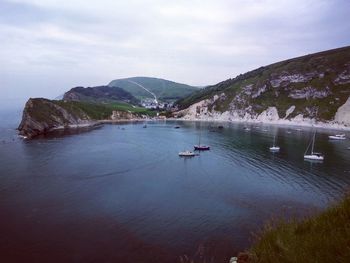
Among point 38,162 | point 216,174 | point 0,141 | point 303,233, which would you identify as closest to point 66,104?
point 0,141

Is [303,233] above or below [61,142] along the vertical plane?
above

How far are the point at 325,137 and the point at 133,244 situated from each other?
4794 inches

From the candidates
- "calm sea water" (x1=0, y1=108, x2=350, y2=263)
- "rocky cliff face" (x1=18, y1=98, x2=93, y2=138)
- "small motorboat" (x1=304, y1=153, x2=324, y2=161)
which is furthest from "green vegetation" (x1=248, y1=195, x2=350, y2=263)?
"rocky cliff face" (x1=18, y1=98, x2=93, y2=138)

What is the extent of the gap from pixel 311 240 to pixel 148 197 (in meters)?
47.9

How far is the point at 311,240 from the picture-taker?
10898 millimetres

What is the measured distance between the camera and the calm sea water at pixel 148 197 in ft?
123

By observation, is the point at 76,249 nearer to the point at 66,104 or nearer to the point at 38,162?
the point at 38,162

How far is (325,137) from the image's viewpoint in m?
138

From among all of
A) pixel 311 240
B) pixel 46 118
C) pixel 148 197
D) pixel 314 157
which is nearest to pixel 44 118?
pixel 46 118

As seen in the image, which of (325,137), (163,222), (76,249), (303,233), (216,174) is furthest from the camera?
(325,137)

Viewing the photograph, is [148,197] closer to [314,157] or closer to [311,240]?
[311,240]

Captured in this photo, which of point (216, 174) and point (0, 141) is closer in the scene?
point (216, 174)

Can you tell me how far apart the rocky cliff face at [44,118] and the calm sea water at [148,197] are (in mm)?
31871

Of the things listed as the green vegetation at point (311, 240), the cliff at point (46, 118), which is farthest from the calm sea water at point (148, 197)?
the cliff at point (46, 118)
